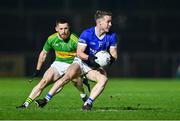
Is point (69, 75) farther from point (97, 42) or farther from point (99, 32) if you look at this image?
point (99, 32)

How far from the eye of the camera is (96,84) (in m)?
13.7

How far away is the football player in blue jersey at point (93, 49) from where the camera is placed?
13672 mm

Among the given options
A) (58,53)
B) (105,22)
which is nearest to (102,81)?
(105,22)

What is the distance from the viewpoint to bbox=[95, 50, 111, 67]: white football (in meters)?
13.6

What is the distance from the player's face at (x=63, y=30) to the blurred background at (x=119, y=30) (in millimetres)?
27388

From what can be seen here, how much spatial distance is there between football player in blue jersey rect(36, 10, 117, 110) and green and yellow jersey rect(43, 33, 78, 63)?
942 mm

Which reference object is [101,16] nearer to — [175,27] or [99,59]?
[99,59]

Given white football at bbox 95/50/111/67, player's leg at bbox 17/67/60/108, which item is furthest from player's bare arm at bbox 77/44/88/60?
player's leg at bbox 17/67/60/108

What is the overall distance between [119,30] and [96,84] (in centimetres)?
3019

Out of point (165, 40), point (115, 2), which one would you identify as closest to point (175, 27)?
point (165, 40)

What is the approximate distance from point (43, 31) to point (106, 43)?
29488 millimetres

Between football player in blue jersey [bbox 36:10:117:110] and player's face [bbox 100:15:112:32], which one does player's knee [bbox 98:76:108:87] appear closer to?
football player in blue jersey [bbox 36:10:117:110]

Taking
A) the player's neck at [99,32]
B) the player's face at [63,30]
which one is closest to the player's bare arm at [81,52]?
the player's neck at [99,32]

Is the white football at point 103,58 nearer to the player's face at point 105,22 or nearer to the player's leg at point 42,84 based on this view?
the player's face at point 105,22
